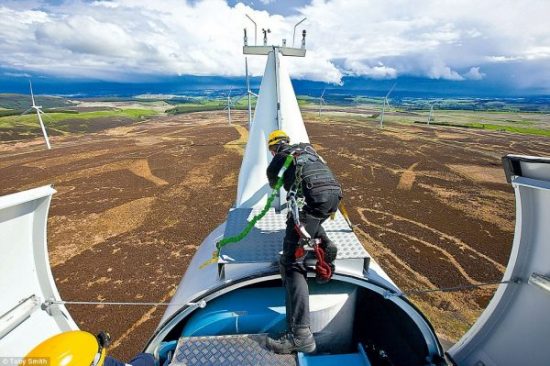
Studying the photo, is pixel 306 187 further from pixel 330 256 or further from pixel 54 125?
pixel 54 125

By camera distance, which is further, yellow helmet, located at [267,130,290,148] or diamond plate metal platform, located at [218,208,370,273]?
yellow helmet, located at [267,130,290,148]

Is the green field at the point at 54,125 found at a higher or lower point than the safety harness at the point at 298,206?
lower

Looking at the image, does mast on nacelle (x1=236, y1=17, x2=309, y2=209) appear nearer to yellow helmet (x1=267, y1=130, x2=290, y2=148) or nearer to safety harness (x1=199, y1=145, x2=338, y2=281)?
yellow helmet (x1=267, y1=130, x2=290, y2=148)

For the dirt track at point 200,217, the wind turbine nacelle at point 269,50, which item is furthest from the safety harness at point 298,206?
the dirt track at point 200,217

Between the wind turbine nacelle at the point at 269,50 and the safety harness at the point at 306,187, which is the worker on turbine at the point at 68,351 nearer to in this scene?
the safety harness at the point at 306,187

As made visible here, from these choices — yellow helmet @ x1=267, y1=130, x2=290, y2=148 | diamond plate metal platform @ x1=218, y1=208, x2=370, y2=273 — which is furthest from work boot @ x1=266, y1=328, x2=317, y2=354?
yellow helmet @ x1=267, y1=130, x2=290, y2=148

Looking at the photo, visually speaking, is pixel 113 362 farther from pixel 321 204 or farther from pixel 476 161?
pixel 476 161

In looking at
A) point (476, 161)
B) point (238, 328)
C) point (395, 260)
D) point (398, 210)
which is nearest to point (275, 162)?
point (238, 328)

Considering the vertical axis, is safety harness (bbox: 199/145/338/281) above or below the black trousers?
above
